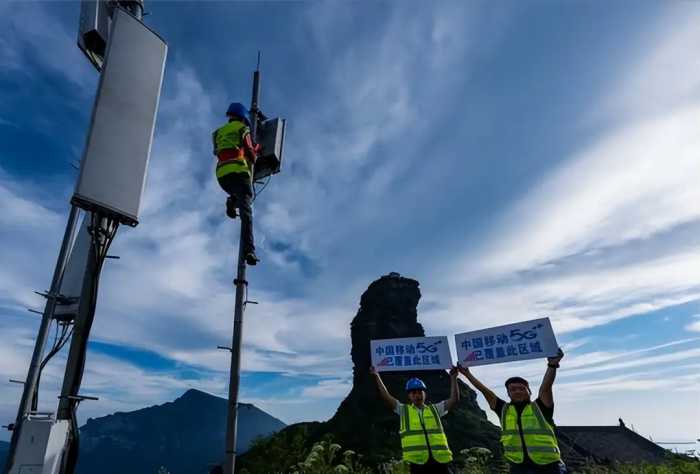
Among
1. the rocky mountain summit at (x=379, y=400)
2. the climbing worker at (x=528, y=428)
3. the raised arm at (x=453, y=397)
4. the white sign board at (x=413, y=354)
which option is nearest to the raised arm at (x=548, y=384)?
the climbing worker at (x=528, y=428)

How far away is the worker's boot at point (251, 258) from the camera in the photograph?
6.71m

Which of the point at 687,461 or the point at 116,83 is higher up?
the point at 116,83

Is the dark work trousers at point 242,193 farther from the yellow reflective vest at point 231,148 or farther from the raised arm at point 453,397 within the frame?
the raised arm at point 453,397

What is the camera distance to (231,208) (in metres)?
7.33

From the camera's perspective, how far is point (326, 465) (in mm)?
8516

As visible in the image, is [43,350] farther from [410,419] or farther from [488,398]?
[488,398]

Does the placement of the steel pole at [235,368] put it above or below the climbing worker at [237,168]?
below

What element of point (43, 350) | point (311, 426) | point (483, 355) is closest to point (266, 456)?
point (311, 426)

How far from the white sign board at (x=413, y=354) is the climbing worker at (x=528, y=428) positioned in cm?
246

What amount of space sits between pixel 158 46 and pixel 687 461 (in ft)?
44.0

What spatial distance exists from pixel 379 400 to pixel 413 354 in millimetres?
99932

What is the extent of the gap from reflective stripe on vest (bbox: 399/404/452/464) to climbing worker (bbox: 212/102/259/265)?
385 centimetres

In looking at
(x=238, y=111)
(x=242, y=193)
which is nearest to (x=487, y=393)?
(x=242, y=193)

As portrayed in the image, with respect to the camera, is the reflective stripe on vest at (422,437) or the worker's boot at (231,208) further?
the worker's boot at (231,208)
